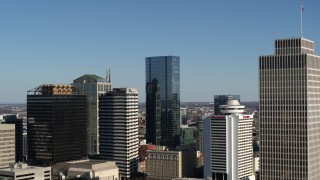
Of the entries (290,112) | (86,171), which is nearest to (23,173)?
(86,171)

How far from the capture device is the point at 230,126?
200 m

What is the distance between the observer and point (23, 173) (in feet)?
544

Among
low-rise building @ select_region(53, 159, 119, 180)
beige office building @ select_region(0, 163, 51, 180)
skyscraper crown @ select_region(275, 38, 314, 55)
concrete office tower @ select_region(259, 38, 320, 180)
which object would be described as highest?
skyscraper crown @ select_region(275, 38, 314, 55)

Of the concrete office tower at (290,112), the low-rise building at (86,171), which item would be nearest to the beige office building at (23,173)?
the low-rise building at (86,171)

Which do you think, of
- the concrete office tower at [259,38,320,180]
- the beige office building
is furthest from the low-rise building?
the concrete office tower at [259,38,320,180]

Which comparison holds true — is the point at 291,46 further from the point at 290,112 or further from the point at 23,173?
the point at 23,173

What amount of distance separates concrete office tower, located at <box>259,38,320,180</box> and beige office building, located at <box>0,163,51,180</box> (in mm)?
75890

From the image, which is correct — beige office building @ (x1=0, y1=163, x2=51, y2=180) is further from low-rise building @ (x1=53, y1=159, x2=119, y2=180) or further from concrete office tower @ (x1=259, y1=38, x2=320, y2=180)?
concrete office tower @ (x1=259, y1=38, x2=320, y2=180)

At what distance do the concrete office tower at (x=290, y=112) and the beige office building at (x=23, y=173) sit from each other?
7589 cm

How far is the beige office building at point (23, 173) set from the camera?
6471 inches

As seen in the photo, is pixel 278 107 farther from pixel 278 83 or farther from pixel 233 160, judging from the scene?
pixel 233 160

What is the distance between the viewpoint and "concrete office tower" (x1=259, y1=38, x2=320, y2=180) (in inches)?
5271

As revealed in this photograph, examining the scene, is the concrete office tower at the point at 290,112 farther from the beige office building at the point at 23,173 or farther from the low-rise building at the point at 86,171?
the low-rise building at the point at 86,171

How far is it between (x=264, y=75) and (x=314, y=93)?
14092 mm
